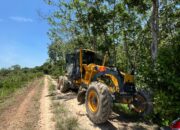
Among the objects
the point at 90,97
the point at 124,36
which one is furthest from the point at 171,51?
the point at 124,36

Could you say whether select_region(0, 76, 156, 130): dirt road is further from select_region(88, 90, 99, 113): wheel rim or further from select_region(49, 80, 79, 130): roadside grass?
select_region(88, 90, 99, 113): wheel rim

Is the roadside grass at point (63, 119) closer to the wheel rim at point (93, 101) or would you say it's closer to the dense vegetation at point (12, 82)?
the wheel rim at point (93, 101)

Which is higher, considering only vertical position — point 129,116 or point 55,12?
point 55,12

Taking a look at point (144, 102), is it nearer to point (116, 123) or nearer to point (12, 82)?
point (116, 123)

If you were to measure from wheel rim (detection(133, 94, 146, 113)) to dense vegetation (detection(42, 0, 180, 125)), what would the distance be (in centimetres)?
49

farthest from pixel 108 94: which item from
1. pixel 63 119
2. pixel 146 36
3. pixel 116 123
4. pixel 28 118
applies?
pixel 146 36

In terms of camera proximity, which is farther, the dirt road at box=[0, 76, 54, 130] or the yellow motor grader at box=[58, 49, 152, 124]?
the dirt road at box=[0, 76, 54, 130]

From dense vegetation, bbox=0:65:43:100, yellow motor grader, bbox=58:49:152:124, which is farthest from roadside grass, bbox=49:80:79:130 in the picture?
dense vegetation, bbox=0:65:43:100

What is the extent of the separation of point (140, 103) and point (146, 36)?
12418 millimetres

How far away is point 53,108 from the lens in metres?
11.7

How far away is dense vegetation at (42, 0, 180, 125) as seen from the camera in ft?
22.8

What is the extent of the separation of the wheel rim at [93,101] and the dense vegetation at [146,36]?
1.53 metres

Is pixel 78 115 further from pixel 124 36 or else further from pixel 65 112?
pixel 124 36

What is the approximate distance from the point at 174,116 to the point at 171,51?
1.67m
